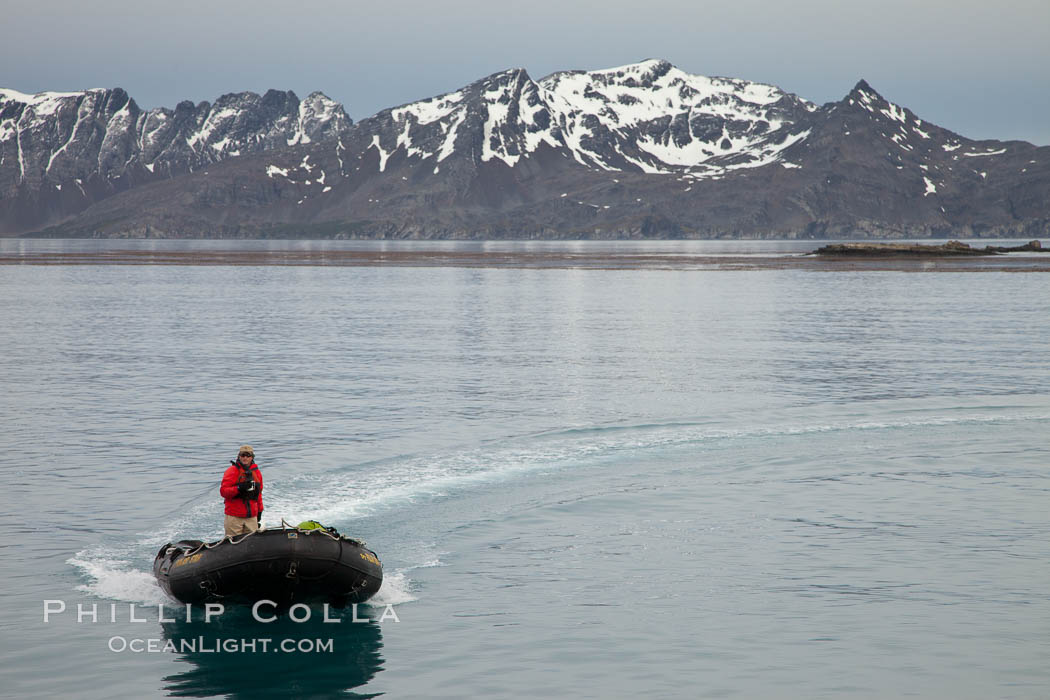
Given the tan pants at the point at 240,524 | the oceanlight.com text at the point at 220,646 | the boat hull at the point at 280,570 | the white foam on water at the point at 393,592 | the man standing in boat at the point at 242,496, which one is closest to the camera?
the oceanlight.com text at the point at 220,646

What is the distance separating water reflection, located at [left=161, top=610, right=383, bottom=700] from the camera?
1661cm

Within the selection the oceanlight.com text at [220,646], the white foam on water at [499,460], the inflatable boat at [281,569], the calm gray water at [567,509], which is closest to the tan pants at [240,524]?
the inflatable boat at [281,569]

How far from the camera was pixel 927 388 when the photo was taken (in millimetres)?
44500

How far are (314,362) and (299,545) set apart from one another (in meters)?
36.4

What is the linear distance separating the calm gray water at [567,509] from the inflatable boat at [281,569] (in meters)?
0.60

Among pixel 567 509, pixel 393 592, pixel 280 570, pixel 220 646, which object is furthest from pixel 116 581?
pixel 567 509

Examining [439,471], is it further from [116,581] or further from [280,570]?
[280,570]

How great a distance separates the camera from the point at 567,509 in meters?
26.3

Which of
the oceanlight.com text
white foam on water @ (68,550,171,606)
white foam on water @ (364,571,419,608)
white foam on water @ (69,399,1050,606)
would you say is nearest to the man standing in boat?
white foam on water @ (68,550,171,606)

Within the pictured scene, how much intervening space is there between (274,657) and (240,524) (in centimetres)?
371

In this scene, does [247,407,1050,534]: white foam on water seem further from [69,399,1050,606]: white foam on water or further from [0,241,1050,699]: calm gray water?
[0,241,1050,699]: calm gray water

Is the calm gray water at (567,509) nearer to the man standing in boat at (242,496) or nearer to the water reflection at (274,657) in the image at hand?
the water reflection at (274,657)

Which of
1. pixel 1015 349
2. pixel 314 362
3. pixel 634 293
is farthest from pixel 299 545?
pixel 634 293

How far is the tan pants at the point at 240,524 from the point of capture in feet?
68.3
